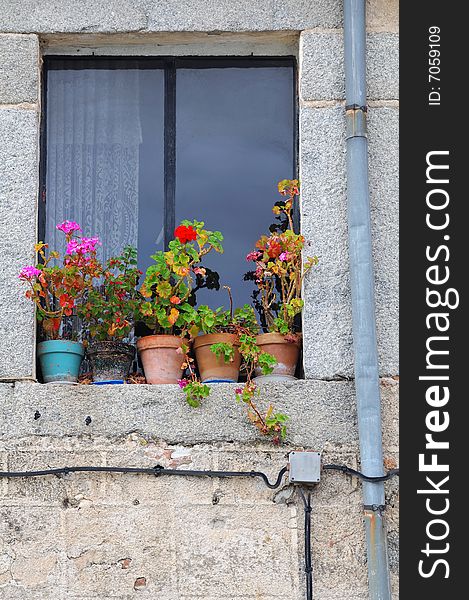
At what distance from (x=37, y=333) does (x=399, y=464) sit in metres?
1.74

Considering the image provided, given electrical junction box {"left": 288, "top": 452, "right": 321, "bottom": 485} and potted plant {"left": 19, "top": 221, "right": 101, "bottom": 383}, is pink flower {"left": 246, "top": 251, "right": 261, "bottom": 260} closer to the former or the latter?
potted plant {"left": 19, "top": 221, "right": 101, "bottom": 383}

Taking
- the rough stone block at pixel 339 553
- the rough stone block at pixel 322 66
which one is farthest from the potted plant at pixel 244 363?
the rough stone block at pixel 322 66

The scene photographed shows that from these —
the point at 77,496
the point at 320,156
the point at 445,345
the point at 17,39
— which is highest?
the point at 17,39

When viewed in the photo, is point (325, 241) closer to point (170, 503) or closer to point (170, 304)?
point (170, 304)

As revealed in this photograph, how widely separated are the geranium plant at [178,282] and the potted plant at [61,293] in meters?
0.27

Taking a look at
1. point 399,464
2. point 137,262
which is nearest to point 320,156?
point 137,262

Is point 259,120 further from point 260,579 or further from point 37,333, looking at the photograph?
point 260,579

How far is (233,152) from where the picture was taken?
603 cm

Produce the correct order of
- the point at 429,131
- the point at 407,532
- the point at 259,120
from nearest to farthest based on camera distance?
the point at 407,532
the point at 429,131
the point at 259,120

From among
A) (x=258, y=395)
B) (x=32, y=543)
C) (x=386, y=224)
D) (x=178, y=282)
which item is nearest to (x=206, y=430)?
(x=258, y=395)

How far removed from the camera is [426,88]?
5637mm

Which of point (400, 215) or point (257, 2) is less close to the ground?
point (257, 2)

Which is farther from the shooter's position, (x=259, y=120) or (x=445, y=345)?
(x=259, y=120)

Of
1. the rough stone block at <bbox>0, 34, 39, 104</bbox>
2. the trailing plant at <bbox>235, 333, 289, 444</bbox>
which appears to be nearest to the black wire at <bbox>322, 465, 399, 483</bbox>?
the trailing plant at <bbox>235, 333, 289, 444</bbox>
